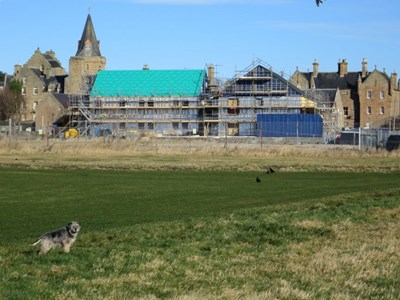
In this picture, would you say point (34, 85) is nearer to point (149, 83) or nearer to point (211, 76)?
point (149, 83)

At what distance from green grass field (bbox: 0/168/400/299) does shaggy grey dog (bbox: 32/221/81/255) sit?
19 centimetres

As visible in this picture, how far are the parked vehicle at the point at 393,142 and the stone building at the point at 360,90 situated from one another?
43545mm

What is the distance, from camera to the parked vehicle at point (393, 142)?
2255 inches

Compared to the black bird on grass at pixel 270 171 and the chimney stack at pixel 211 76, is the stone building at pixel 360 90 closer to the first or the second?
the chimney stack at pixel 211 76

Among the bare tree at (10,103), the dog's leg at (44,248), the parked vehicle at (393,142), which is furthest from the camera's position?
the bare tree at (10,103)

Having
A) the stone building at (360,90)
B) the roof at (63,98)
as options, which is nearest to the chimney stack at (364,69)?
the stone building at (360,90)

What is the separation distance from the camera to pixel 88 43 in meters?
122

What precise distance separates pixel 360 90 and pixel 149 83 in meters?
31.2

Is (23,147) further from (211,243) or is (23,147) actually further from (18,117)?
(18,117)

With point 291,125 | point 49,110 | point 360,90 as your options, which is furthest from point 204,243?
point 360,90

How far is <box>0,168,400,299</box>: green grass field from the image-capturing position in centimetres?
951

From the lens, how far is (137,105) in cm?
9731

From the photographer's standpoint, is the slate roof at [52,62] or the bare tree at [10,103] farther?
the slate roof at [52,62]

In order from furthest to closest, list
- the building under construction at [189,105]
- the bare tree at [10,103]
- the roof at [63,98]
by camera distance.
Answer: the bare tree at [10,103] < the roof at [63,98] < the building under construction at [189,105]
